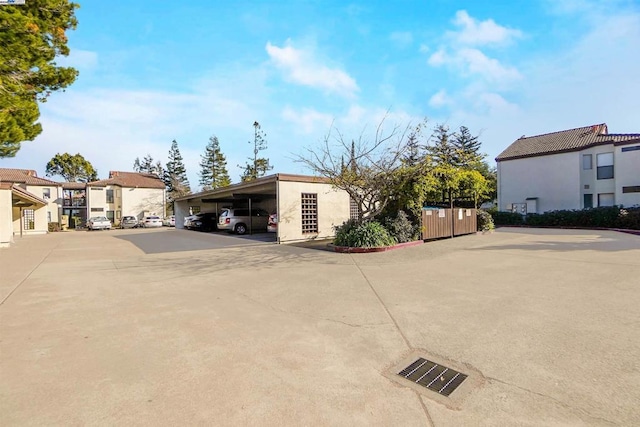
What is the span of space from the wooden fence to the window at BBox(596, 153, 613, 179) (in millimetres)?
11951

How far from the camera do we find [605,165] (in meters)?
21.1

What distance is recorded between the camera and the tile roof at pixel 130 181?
40.1 meters

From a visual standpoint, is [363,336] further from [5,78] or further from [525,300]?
[5,78]

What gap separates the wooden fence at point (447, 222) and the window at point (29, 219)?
1311 inches

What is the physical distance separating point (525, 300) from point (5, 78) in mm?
12667

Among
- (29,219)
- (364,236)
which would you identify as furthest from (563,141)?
(29,219)

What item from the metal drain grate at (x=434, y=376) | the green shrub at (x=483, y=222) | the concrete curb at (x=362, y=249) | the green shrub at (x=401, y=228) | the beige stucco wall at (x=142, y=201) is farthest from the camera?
the beige stucco wall at (x=142, y=201)

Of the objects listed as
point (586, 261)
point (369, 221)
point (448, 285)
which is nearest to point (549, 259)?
point (586, 261)

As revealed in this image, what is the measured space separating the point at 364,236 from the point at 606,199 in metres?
20.4

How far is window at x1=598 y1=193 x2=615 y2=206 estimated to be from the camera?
21.0 meters

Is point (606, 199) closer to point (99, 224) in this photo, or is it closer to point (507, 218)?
point (507, 218)

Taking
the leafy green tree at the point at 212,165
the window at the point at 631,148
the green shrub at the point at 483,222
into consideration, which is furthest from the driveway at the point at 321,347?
the leafy green tree at the point at 212,165

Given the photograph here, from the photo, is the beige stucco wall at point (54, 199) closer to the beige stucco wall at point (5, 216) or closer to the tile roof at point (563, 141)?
the beige stucco wall at point (5, 216)

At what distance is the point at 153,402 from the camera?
2.54 m
